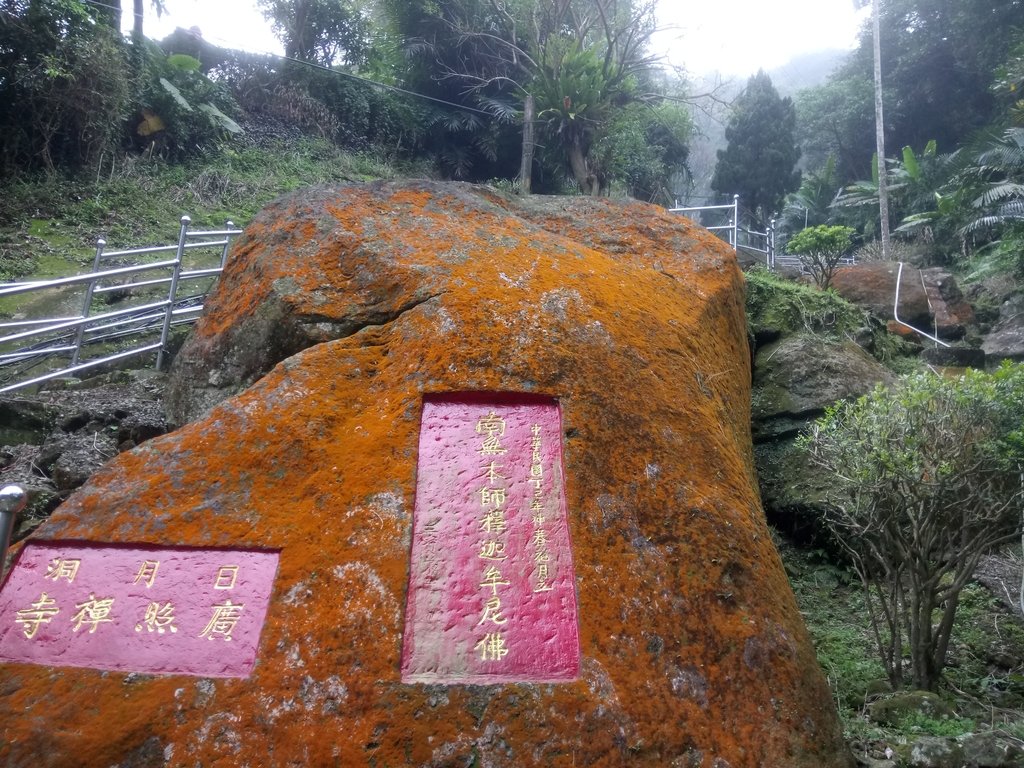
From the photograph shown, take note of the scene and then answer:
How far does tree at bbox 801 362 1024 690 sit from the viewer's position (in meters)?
3.35

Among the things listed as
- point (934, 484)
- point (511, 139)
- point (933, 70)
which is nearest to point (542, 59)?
point (511, 139)

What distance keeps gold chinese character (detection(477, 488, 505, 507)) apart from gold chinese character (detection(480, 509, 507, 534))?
30 mm

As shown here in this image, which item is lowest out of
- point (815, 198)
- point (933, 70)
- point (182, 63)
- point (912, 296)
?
point (912, 296)

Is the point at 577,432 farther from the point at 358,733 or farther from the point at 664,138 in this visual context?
the point at 664,138

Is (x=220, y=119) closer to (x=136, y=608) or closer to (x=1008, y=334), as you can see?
(x=136, y=608)

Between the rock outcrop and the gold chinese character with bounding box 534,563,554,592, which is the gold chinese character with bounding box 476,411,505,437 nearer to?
the gold chinese character with bounding box 534,563,554,592

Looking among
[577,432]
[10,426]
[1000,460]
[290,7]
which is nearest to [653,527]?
[577,432]

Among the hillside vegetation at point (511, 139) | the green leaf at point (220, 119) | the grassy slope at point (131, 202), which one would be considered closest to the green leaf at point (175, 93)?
the hillside vegetation at point (511, 139)

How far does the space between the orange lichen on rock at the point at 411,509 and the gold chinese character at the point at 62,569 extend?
0.38 ft

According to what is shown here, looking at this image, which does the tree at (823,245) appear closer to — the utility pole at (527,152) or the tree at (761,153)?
the utility pole at (527,152)

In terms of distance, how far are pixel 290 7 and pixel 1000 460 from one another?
16391 millimetres

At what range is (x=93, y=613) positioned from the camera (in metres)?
2.34

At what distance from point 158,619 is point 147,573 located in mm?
177

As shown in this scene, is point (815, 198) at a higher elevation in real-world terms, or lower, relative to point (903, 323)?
higher
